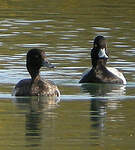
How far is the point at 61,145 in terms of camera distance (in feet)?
48.5

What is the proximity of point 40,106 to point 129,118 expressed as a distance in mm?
2644

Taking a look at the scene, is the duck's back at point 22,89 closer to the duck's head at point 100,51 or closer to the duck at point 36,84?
the duck at point 36,84

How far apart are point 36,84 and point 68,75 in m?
2.70

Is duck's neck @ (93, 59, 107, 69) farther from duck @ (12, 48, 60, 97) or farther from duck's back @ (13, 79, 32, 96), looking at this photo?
duck's back @ (13, 79, 32, 96)

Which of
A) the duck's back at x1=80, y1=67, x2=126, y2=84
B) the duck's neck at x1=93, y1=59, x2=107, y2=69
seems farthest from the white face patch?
the duck's back at x1=80, y1=67, x2=126, y2=84

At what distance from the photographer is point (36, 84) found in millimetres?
21297

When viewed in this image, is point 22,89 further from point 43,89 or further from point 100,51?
point 100,51

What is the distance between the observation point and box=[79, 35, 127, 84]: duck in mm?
23500

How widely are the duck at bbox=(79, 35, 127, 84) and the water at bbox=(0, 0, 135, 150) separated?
0.25m

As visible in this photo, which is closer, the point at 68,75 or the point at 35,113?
the point at 35,113

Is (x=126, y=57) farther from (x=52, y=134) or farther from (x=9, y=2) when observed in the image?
(x=9, y=2)

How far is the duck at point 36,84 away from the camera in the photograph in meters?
21.0

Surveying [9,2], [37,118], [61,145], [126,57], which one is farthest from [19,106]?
[9,2]

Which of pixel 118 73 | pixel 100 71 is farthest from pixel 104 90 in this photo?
pixel 100 71
